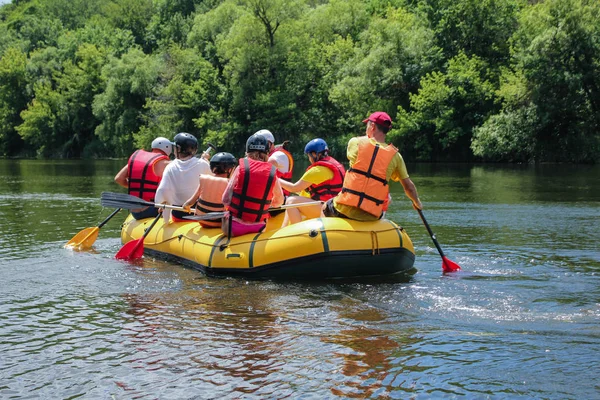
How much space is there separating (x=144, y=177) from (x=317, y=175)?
2959mm

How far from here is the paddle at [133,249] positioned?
9.33 meters

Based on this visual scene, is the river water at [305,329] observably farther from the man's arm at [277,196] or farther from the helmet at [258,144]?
the helmet at [258,144]

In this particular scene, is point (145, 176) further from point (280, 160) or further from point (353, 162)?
point (353, 162)

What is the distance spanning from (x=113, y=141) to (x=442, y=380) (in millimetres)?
49243

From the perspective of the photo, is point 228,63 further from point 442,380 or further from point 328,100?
point 442,380

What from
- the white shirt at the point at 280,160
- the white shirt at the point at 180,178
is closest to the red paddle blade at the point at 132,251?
the white shirt at the point at 180,178

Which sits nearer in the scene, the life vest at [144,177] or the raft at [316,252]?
the raft at [316,252]

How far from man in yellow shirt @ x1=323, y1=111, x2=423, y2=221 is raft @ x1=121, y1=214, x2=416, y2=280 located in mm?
179

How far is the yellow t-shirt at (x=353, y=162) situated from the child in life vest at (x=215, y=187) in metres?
1.53

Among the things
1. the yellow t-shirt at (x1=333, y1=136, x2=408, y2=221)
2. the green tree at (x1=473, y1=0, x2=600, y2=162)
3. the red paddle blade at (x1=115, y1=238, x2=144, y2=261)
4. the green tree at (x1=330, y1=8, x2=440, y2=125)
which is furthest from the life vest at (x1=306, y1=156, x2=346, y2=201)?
the green tree at (x1=330, y1=8, x2=440, y2=125)

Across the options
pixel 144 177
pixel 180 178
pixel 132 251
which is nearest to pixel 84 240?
pixel 144 177

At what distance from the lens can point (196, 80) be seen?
46.7 meters

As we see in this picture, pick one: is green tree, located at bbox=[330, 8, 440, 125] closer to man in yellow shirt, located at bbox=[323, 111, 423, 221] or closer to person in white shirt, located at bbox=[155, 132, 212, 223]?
person in white shirt, located at bbox=[155, 132, 212, 223]

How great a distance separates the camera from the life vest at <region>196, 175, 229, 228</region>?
8.90m
